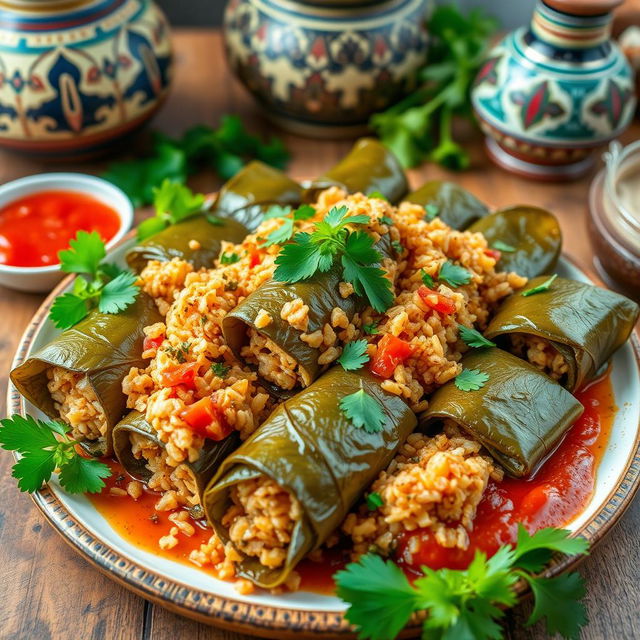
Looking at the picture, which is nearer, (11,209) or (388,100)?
(11,209)

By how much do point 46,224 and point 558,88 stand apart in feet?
10.6

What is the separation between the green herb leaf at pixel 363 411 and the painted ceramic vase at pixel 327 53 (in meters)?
2.99

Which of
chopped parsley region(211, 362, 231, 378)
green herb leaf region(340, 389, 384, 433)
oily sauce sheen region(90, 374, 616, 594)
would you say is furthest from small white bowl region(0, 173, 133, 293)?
green herb leaf region(340, 389, 384, 433)

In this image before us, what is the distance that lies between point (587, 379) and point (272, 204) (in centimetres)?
183

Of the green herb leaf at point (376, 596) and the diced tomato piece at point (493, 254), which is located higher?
the diced tomato piece at point (493, 254)

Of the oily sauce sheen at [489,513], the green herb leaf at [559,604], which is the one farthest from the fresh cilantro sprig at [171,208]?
the green herb leaf at [559,604]

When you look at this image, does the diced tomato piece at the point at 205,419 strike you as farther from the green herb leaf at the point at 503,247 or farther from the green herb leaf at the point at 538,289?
the green herb leaf at the point at 503,247

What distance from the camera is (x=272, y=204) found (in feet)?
13.5

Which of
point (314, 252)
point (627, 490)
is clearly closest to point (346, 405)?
point (314, 252)

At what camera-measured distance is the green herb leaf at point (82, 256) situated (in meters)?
3.70

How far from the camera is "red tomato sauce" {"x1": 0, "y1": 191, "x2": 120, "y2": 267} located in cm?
427

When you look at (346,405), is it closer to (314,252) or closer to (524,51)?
(314,252)

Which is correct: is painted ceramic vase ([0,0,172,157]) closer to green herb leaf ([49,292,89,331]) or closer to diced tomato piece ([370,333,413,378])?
green herb leaf ([49,292,89,331])

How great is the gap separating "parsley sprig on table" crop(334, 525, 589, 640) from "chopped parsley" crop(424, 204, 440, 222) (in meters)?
1.76
